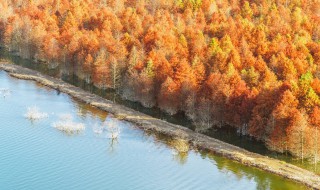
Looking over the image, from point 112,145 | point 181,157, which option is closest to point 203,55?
point 181,157

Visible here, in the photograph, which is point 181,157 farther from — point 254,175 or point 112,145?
point 254,175

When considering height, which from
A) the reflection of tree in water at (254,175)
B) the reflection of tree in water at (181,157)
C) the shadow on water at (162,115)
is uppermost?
the shadow on water at (162,115)

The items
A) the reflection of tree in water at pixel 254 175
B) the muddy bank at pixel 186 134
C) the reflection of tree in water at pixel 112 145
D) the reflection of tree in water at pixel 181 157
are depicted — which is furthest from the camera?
the reflection of tree in water at pixel 112 145

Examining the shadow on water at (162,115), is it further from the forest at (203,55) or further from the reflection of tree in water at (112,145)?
the reflection of tree in water at (112,145)

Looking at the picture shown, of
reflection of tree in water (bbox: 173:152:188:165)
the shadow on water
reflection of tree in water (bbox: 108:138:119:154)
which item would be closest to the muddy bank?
the shadow on water

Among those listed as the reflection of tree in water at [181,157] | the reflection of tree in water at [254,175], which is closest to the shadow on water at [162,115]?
the reflection of tree in water at [254,175]

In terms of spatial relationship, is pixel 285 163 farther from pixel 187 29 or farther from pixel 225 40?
pixel 187 29

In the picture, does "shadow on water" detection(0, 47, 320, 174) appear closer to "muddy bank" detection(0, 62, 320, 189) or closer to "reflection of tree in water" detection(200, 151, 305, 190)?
"muddy bank" detection(0, 62, 320, 189)
